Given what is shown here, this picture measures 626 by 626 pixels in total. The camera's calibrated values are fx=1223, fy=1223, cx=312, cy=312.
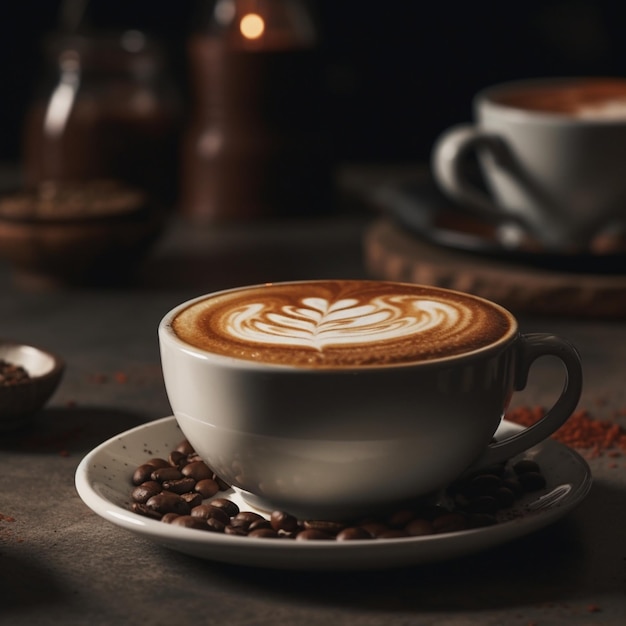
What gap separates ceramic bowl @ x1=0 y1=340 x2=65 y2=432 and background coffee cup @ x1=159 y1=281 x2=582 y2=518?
0.87ft

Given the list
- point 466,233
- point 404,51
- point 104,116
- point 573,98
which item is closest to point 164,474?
point 466,233

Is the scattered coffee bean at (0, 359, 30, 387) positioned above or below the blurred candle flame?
below

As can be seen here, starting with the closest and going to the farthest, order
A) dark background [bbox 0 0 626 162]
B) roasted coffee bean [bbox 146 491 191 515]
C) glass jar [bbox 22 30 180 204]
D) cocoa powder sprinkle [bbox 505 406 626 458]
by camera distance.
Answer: roasted coffee bean [bbox 146 491 191 515], cocoa powder sprinkle [bbox 505 406 626 458], glass jar [bbox 22 30 180 204], dark background [bbox 0 0 626 162]

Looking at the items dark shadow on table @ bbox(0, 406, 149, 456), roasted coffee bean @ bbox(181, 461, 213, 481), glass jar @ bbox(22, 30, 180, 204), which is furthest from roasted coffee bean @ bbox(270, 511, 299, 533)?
glass jar @ bbox(22, 30, 180, 204)

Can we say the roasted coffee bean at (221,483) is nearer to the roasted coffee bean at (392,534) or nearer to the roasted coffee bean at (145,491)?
the roasted coffee bean at (145,491)

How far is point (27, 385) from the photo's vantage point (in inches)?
41.4

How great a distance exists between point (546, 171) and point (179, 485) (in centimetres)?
77

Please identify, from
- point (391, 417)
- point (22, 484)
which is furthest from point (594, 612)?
point (22, 484)

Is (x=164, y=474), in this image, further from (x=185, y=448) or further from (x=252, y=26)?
(x=252, y=26)

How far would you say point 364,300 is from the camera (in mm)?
897

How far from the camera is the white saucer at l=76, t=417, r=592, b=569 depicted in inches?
27.7

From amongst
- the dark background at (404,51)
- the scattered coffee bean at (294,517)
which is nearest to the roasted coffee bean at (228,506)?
the scattered coffee bean at (294,517)

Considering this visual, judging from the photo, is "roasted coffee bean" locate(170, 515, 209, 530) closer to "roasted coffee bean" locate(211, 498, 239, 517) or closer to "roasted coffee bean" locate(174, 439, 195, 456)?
"roasted coffee bean" locate(211, 498, 239, 517)

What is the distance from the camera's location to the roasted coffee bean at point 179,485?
855mm
